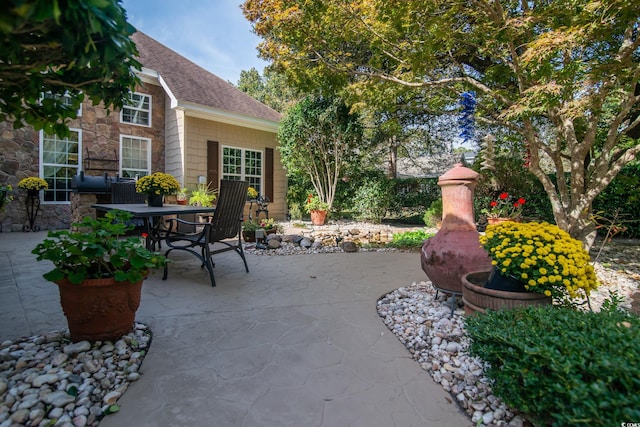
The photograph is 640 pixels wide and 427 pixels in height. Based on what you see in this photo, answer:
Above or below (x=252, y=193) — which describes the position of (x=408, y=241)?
below

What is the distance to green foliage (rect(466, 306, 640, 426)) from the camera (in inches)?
37.5

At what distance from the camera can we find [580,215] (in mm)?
4328

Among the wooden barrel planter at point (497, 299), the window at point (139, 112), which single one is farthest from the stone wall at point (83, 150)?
the wooden barrel planter at point (497, 299)

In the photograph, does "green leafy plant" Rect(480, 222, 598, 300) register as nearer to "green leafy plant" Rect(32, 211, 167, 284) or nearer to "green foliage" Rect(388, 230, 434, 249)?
"green leafy plant" Rect(32, 211, 167, 284)

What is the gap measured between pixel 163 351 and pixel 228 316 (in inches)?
23.7

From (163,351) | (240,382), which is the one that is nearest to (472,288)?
(240,382)

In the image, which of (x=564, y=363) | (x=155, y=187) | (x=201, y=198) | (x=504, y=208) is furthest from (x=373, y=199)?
(x=564, y=363)

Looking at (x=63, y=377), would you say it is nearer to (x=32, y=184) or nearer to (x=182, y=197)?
(x=182, y=197)

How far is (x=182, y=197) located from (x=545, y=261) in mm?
7506

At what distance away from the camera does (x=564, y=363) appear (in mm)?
1058

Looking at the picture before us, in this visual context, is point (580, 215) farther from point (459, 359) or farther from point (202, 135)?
point (202, 135)

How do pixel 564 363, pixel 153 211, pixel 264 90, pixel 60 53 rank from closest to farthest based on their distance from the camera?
pixel 564 363 < pixel 60 53 < pixel 153 211 < pixel 264 90

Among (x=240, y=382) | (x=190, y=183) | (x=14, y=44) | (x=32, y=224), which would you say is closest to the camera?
(x=14, y=44)

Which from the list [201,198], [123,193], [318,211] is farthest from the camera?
[318,211]
